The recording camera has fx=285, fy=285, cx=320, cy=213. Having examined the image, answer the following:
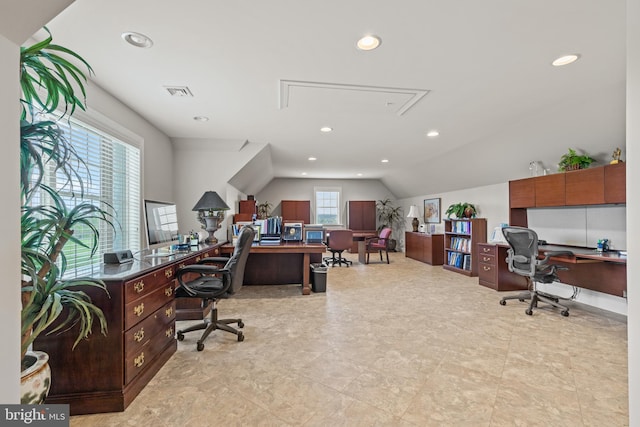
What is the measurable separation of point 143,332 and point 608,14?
3605 mm

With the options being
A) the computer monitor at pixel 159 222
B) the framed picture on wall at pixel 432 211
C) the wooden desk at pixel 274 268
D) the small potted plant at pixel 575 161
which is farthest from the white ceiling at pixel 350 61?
the framed picture on wall at pixel 432 211

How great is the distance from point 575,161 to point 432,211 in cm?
429

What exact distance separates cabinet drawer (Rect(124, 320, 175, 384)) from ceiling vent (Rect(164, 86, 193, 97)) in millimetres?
2190

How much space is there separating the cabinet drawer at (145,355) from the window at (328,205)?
24.5 feet

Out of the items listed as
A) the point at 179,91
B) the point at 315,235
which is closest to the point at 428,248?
the point at 315,235

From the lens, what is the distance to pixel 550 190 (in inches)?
150

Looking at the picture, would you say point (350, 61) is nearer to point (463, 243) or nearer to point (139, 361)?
point (139, 361)

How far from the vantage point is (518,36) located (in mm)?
1933

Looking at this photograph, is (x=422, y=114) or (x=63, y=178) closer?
(x=63, y=178)

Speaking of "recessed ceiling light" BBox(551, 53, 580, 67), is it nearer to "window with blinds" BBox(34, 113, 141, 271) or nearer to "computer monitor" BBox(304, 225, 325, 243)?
"computer monitor" BBox(304, 225, 325, 243)

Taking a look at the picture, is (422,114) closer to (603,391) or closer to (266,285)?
(603,391)

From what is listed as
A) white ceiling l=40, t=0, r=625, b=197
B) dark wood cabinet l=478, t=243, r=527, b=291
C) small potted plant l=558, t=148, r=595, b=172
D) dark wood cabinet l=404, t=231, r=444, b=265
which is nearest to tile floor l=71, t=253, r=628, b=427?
dark wood cabinet l=478, t=243, r=527, b=291

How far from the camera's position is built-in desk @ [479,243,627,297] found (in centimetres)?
322

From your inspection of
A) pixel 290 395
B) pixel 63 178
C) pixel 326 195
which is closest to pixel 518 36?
pixel 290 395
